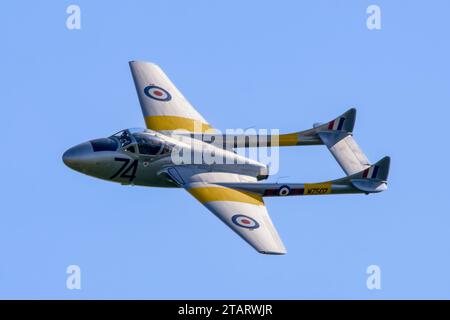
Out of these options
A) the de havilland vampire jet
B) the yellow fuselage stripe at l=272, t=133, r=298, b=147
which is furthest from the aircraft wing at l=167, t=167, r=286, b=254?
the yellow fuselage stripe at l=272, t=133, r=298, b=147

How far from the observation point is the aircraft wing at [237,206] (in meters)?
48.9

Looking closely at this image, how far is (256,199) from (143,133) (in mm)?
6211

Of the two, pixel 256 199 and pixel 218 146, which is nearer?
pixel 256 199

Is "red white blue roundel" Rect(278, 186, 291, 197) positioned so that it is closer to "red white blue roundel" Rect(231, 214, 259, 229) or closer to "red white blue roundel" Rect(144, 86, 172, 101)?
"red white blue roundel" Rect(231, 214, 259, 229)

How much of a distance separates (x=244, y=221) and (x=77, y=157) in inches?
330

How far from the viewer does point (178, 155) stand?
2136 inches

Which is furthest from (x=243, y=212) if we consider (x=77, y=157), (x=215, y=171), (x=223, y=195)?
(x=77, y=157)

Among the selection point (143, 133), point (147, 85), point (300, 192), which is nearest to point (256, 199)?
point (300, 192)

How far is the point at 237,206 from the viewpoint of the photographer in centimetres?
5159

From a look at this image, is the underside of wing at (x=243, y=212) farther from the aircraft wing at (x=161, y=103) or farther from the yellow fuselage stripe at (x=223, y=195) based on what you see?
the aircraft wing at (x=161, y=103)

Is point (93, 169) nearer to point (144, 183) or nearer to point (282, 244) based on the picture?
point (144, 183)

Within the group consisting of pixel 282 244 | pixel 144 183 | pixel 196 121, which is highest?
pixel 196 121

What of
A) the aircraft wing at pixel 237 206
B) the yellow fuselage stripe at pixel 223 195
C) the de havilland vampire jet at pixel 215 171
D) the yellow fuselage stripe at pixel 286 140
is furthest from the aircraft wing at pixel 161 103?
the yellow fuselage stripe at pixel 223 195

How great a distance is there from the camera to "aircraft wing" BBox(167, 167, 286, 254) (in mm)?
48938
